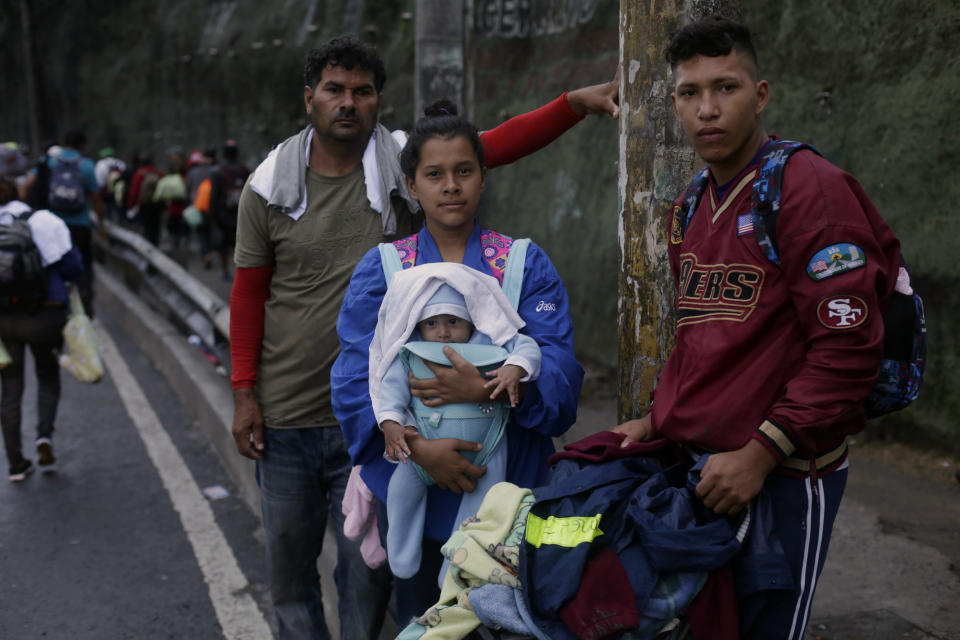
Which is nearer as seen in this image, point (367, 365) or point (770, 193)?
point (770, 193)

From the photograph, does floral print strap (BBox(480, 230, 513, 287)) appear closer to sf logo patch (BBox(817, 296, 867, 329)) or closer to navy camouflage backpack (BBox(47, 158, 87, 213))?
sf logo patch (BBox(817, 296, 867, 329))

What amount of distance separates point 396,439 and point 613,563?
2.55ft

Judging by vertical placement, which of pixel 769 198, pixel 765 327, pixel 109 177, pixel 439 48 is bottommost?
pixel 109 177

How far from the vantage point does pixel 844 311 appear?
6.44ft

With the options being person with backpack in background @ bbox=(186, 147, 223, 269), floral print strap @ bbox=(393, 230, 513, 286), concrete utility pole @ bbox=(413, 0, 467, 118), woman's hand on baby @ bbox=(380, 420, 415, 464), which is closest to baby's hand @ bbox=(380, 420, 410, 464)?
woman's hand on baby @ bbox=(380, 420, 415, 464)

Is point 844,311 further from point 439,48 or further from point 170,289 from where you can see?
point 170,289

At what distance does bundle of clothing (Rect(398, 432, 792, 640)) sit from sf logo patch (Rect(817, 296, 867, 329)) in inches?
17.1

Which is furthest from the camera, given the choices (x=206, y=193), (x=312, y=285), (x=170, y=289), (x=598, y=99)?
(x=206, y=193)

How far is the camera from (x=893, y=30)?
256 inches

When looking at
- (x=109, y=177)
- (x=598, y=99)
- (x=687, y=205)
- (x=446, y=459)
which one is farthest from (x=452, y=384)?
(x=109, y=177)

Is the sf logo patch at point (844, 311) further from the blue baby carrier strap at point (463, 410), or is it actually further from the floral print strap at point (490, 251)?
the floral print strap at point (490, 251)

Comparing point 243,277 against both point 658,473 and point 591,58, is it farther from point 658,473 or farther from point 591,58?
point 591,58

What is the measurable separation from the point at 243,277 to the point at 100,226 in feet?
45.7

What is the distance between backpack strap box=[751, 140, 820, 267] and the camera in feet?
6.82
